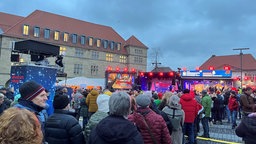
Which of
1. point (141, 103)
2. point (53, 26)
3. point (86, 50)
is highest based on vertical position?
point (53, 26)

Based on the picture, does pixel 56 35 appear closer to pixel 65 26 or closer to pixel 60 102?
pixel 65 26

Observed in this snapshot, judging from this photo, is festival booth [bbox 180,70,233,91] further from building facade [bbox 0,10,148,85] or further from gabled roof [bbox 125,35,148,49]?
gabled roof [bbox 125,35,148,49]

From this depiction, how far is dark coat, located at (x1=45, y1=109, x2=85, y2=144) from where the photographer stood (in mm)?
3611

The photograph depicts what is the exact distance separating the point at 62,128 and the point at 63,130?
0.03m

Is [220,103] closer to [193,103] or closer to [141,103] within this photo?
[193,103]

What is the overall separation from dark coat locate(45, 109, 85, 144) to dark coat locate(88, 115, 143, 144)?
672mm

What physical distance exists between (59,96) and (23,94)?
739mm

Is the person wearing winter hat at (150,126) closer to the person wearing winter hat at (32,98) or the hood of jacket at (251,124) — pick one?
the hood of jacket at (251,124)

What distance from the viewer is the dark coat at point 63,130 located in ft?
11.8

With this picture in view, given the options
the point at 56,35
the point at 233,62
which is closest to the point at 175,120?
the point at 56,35

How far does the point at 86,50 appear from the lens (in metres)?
52.9

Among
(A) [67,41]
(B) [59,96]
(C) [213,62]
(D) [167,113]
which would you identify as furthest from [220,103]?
(C) [213,62]

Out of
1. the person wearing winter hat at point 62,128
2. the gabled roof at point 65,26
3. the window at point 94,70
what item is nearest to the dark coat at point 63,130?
the person wearing winter hat at point 62,128

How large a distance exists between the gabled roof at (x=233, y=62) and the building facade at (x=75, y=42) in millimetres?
31432
